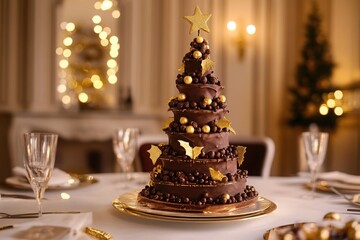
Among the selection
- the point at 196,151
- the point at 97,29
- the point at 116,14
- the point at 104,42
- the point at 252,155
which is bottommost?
the point at 252,155

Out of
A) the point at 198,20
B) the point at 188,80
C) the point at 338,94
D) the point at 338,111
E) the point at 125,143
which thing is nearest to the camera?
the point at 188,80

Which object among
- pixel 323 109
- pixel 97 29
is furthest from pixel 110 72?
pixel 323 109

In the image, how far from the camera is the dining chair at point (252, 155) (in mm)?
2553

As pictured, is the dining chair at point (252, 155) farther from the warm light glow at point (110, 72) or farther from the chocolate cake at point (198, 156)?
the warm light glow at point (110, 72)

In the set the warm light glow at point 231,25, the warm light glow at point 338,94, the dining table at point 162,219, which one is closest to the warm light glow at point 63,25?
the warm light glow at point 231,25

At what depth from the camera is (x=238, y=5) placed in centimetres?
543

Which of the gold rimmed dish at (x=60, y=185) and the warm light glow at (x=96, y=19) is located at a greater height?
the warm light glow at (x=96, y=19)

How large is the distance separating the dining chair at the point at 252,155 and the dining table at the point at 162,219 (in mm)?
615

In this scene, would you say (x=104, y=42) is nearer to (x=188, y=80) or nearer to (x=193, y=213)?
(x=188, y=80)

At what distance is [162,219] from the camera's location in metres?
1.14

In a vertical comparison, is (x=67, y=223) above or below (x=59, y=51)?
below

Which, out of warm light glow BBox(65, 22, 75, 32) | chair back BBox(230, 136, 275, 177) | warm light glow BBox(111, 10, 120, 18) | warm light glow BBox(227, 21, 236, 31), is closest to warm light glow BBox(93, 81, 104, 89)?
warm light glow BBox(65, 22, 75, 32)

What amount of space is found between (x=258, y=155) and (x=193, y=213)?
1518 mm

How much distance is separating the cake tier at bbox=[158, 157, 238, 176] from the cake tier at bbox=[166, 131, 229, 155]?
35mm
